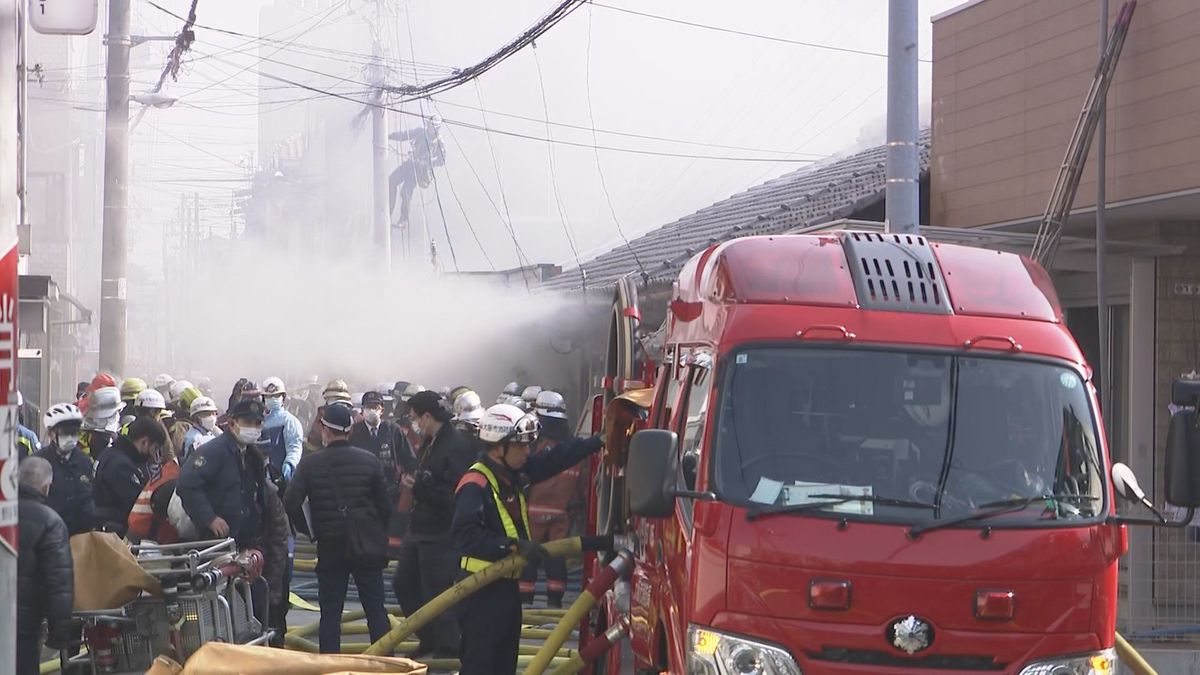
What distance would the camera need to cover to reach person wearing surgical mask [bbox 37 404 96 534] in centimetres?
990

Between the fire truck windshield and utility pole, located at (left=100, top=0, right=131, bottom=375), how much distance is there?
44.3 feet

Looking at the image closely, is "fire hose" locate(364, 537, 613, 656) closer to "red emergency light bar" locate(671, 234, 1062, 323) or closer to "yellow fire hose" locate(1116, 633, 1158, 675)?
"red emergency light bar" locate(671, 234, 1062, 323)

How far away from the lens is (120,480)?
34.3 ft

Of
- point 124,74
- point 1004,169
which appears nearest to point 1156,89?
point 1004,169

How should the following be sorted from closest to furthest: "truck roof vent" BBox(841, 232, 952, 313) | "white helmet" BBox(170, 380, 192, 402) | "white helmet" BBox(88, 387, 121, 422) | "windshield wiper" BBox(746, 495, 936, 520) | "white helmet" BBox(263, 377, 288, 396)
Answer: "windshield wiper" BBox(746, 495, 936, 520) < "truck roof vent" BBox(841, 232, 952, 313) < "white helmet" BBox(88, 387, 121, 422) < "white helmet" BBox(263, 377, 288, 396) < "white helmet" BBox(170, 380, 192, 402)

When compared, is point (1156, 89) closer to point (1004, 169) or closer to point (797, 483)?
point (1004, 169)

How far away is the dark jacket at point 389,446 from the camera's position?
15031mm

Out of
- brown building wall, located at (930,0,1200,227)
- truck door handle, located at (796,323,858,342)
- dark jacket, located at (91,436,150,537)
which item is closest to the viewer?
truck door handle, located at (796,323,858,342)

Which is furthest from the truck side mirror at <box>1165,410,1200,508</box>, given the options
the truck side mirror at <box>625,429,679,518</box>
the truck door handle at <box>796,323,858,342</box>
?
the truck side mirror at <box>625,429,679,518</box>

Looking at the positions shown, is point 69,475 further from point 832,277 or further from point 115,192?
point 115,192

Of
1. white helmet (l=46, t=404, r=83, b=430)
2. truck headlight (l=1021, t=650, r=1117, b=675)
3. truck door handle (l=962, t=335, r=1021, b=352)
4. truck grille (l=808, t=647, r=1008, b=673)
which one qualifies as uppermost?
truck door handle (l=962, t=335, r=1021, b=352)

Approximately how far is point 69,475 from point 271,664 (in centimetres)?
349

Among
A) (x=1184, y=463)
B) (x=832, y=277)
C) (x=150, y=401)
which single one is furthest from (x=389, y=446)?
(x=1184, y=463)

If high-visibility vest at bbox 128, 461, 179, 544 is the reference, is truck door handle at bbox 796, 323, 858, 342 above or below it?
above
